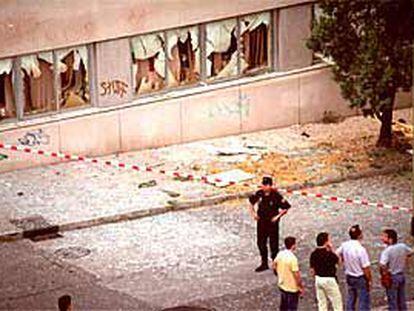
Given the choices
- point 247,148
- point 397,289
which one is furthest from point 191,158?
point 397,289

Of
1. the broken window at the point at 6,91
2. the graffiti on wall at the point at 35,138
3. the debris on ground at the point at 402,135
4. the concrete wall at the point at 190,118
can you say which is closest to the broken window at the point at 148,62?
the concrete wall at the point at 190,118

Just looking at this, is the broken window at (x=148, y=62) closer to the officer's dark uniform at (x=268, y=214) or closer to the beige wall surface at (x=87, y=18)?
the beige wall surface at (x=87, y=18)

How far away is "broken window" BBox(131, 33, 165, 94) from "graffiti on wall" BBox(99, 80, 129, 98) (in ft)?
1.17

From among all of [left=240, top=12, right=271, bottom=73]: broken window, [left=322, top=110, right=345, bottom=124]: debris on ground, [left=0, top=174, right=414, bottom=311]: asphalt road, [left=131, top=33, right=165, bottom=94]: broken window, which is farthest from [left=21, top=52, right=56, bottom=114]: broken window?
[left=322, top=110, right=345, bottom=124]: debris on ground

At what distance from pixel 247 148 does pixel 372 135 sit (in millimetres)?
2896

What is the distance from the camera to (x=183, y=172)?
27.4 meters

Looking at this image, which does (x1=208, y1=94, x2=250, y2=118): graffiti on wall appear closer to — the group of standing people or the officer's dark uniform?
the officer's dark uniform

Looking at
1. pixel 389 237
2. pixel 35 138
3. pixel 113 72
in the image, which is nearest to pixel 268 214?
pixel 389 237

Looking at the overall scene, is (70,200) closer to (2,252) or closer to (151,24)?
(2,252)

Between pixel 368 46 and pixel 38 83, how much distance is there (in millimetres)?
6678

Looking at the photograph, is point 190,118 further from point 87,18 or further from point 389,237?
point 389,237

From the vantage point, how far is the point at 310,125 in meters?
30.8

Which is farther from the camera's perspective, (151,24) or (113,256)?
(151,24)

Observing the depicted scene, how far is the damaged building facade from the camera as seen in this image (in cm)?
2733
